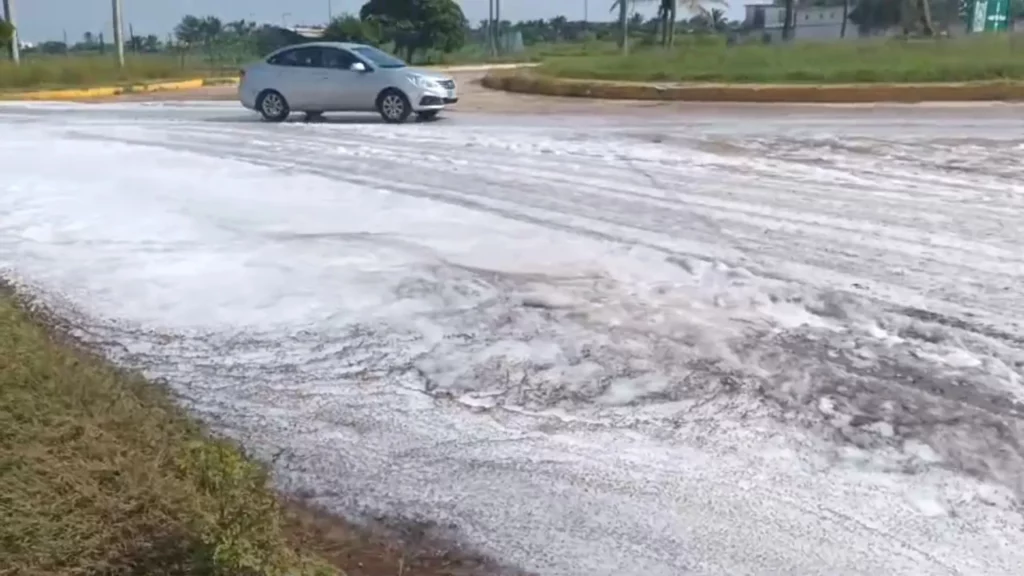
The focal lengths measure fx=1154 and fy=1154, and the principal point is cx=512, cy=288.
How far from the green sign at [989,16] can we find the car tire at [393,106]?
20848 millimetres

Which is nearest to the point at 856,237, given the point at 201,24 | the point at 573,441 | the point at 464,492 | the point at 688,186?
the point at 688,186

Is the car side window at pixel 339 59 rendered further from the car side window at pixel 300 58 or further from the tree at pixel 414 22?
the tree at pixel 414 22

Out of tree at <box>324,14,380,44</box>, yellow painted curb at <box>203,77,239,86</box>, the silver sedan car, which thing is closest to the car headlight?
the silver sedan car

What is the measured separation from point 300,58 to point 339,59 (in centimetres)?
92

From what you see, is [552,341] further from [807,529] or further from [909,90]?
[909,90]

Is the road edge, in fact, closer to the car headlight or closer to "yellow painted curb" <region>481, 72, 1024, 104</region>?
the car headlight

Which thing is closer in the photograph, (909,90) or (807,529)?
(807,529)

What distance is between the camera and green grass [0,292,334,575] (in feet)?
12.8

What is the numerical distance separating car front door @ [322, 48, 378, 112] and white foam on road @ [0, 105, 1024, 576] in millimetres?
7625

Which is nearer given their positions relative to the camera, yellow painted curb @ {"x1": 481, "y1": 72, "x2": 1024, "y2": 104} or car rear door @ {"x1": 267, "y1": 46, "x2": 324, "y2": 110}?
car rear door @ {"x1": 267, "y1": 46, "x2": 324, "y2": 110}

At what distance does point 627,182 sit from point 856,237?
351 centimetres

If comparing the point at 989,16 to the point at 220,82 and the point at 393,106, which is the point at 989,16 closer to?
the point at 393,106

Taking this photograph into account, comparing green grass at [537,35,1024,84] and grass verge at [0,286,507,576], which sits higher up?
green grass at [537,35,1024,84]

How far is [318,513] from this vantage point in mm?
4789
